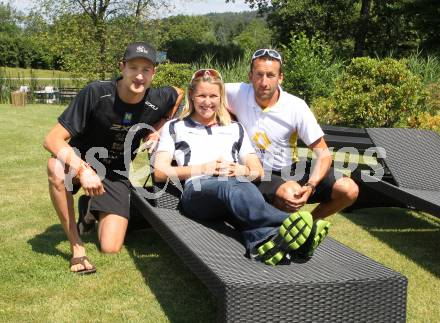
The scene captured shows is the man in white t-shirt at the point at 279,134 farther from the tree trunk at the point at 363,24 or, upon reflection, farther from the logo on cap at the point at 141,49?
the tree trunk at the point at 363,24

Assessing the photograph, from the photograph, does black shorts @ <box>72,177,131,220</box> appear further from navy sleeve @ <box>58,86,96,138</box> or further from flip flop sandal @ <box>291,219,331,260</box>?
flip flop sandal @ <box>291,219,331,260</box>

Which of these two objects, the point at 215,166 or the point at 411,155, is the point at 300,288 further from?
the point at 411,155

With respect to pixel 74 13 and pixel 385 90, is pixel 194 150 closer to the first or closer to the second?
pixel 385 90

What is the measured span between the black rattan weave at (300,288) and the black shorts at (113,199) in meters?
1.32

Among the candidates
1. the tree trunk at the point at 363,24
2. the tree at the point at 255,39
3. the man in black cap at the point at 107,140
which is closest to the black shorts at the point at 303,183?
the man in black cap at the point at 107,140

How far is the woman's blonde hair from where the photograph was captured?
3680 millimetres

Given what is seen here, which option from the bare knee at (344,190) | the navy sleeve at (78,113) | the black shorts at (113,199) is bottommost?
the black shorts at (113,199)

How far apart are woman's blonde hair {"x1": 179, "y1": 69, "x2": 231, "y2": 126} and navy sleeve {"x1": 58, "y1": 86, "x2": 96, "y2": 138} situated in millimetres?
634

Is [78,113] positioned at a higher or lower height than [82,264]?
higher

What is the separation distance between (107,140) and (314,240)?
1886mm

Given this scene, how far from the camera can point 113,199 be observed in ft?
13.5

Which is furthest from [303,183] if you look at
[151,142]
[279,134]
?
[151,142]

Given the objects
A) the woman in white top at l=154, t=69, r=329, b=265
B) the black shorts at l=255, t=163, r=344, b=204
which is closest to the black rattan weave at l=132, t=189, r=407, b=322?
the woman in white top at l=154, t=69, r=329, b=265

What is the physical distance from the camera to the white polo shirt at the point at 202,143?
3.67 m
